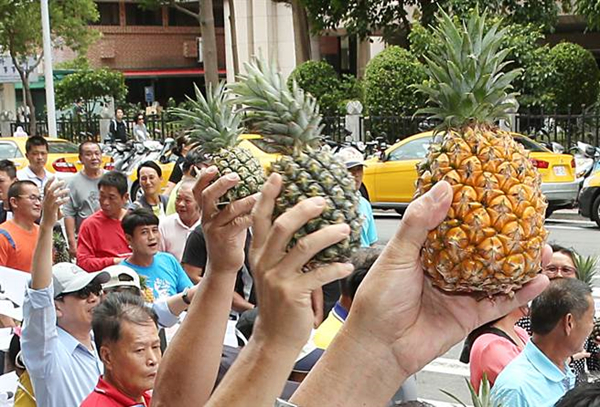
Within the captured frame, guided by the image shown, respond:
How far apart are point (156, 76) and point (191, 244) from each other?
2001 inches

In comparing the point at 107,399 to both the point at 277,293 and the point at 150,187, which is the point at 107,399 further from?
the point at 150,187

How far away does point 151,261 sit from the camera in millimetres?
7113

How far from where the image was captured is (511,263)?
2457mm

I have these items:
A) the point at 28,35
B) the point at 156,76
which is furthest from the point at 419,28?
the point at 156,76

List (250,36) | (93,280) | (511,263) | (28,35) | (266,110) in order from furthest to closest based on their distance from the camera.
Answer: (250,36) < (28,35) < (93,280) < (266,110) < (511,263)

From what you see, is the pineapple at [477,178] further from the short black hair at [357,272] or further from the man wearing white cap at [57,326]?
the man wearing white cap at [57,326]

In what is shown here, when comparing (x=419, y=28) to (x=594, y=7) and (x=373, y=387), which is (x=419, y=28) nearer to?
(x=594, y=7)

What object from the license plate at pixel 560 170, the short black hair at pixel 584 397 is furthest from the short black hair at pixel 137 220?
the license plate at pixel 560 170

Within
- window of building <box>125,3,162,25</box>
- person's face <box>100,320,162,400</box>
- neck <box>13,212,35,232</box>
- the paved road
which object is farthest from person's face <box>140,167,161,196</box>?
window of building <box>125,3,162,25</box>

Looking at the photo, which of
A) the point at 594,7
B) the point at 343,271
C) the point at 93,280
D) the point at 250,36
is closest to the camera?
the point at 343,271

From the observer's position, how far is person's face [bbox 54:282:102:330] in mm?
5148

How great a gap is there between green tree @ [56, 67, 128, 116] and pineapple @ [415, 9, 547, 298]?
41.8m

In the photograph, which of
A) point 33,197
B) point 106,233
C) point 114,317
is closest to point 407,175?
point 106,233

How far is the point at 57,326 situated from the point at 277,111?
107 inches
